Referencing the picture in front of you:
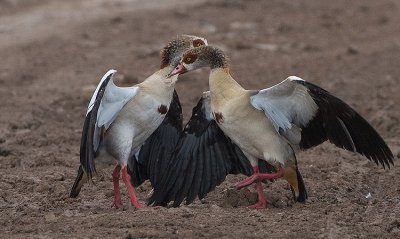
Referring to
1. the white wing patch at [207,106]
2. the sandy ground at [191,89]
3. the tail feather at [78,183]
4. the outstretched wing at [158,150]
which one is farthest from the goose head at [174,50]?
the tail feather at [78,183]

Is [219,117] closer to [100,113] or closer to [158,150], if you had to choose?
[158,150]

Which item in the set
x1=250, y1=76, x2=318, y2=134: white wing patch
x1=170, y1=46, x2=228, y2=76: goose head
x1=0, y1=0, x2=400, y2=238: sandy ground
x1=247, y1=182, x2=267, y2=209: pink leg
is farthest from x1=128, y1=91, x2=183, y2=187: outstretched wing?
x1=250, y1=76, x2=318, y2=134: white wing patch

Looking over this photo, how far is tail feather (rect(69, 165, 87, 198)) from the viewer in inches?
324

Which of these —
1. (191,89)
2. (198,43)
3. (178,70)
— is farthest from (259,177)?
(191,89)

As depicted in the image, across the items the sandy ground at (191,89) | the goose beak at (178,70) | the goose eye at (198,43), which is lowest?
the sandy ground at (191,89)

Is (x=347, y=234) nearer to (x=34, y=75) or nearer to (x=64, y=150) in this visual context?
(x=64, y=150)

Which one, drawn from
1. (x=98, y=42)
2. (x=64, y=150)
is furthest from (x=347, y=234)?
(x=98, y=42)

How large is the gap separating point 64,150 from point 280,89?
3206 millimetres

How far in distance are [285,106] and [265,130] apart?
270mm

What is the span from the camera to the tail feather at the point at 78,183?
8.23 meters

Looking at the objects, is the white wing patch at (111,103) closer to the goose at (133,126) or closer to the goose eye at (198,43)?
the goose at (133,126)

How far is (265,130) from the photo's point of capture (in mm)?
8312

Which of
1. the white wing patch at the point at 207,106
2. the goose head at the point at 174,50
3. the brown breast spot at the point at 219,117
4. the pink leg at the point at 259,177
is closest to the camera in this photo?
the pink leg at the point at 259,177

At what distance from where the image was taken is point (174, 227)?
7.21m
